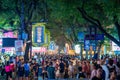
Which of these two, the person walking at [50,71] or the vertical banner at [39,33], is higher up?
the vertical banner at [39,33]

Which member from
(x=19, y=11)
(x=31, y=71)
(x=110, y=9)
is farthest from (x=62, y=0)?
(x=19, y=11)

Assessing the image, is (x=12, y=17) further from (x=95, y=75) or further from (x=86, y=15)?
(x=95, y=75)

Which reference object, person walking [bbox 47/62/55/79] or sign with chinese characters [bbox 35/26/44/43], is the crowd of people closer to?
person walking [bbox 47/62/55/79]

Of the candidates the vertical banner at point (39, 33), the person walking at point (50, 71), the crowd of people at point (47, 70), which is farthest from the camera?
the vertical banner at point (39, 33)

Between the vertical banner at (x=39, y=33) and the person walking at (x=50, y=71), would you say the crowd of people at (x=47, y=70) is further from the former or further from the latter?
the vertical banner at (x=39, y=33)

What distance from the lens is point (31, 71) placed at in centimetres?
2920

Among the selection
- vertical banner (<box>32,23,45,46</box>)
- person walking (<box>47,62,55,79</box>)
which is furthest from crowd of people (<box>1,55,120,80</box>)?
vertical banner (<box>32,23,45,46</box>)

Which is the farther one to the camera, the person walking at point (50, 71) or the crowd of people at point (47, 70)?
the person walking at point (50, 71)

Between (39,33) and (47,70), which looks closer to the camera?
(47,70)

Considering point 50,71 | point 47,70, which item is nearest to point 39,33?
point 47,70

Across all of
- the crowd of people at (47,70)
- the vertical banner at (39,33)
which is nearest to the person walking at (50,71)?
the crowd of people at (47,70)

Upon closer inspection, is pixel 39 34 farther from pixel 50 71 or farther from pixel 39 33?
pixel 50 71

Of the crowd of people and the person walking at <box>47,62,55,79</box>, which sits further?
the person walking at <box>47,62,55,79</box>

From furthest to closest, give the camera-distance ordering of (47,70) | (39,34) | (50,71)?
(39,34), (47,70), (50,71)
